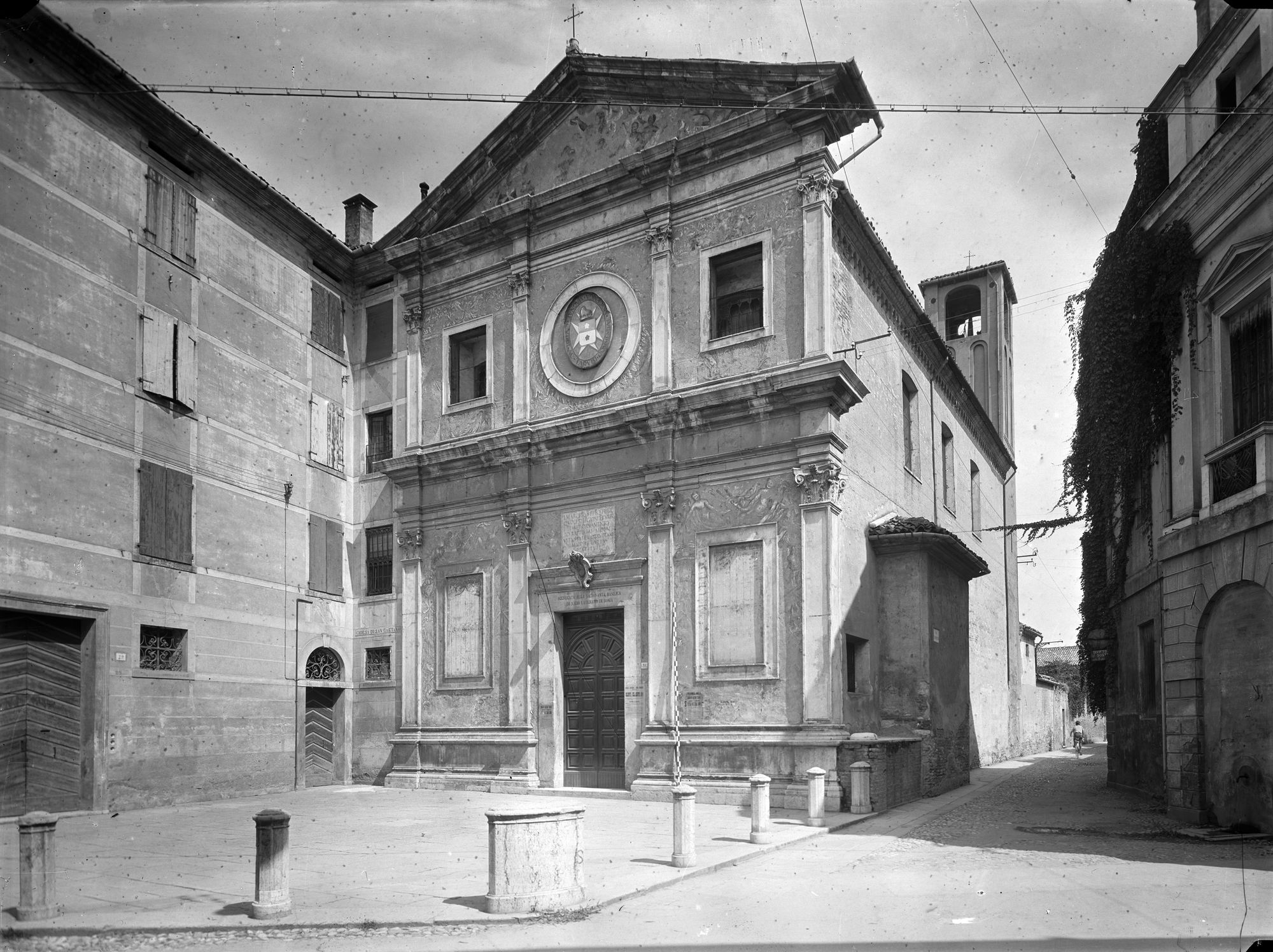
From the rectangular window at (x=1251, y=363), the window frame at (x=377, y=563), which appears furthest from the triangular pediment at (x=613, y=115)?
the rectangular window at (x=1251, y=363)

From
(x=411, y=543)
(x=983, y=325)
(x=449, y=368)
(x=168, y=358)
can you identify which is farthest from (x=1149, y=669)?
(x=983, y=325)

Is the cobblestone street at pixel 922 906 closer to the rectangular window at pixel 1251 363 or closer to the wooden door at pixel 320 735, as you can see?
the rectangular window at pixel 1251 363

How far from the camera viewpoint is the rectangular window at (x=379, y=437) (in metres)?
23.5

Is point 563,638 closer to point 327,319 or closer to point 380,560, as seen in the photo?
point 380,560

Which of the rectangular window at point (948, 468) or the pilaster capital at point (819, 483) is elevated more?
the rectangular window at point (948, 468)

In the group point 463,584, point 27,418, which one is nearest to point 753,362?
point 463,584

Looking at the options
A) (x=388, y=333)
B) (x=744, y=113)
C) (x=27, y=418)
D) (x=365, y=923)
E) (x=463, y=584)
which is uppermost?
(x=744, y=113)

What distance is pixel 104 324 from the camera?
1719 centimetres

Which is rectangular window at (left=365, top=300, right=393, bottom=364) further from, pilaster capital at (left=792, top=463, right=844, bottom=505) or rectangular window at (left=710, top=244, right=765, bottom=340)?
pilaster capital at (left=792, top=463, right=844, bottom=505)

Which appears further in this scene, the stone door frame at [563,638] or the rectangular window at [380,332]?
the rectangular window at [380,332]

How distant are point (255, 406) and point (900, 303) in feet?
43.6

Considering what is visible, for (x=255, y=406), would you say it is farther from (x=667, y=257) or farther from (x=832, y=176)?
(x=832, y=176)

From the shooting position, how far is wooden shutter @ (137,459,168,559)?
1766 centimetres

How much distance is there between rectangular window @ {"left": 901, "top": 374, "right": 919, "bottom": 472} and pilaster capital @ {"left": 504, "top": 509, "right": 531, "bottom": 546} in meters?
8.18
